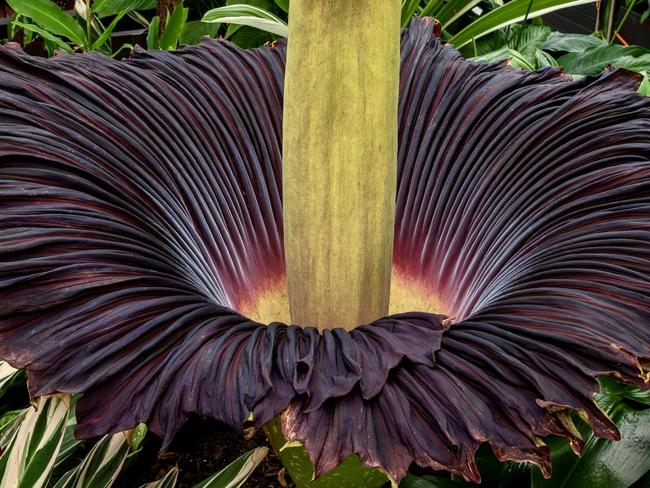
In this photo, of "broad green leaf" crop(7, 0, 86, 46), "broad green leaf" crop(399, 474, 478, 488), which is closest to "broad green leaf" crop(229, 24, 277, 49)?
"broad green leaf" crop(7, 0, 86, 46)

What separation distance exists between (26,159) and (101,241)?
0.10m

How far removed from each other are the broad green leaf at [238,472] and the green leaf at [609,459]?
0.35 meters

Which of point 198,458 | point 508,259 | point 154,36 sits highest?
point 154,36

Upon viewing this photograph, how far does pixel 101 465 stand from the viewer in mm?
1050

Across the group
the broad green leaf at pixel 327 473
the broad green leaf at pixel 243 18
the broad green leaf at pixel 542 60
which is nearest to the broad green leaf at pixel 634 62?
the broad green leaf at pixel 542 60

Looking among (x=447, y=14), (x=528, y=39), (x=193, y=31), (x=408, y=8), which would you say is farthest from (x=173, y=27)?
Answer: (x=528, y=39)

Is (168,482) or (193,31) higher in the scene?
(193,31)

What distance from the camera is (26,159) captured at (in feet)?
2.22

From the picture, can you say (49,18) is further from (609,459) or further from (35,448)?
(609,459)

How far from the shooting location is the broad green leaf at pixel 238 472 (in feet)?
3.26

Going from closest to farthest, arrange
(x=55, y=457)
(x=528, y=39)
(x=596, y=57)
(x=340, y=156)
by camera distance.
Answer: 1. (x=340, y=156)
2. (x=55, y=457)
3. (x=596, y=57)
4. (x=528, y=39)

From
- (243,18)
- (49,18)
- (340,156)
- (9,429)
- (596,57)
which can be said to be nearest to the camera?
(340,156)

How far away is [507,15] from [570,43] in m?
0.21

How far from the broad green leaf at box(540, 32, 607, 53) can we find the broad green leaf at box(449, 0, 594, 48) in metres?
0.09
